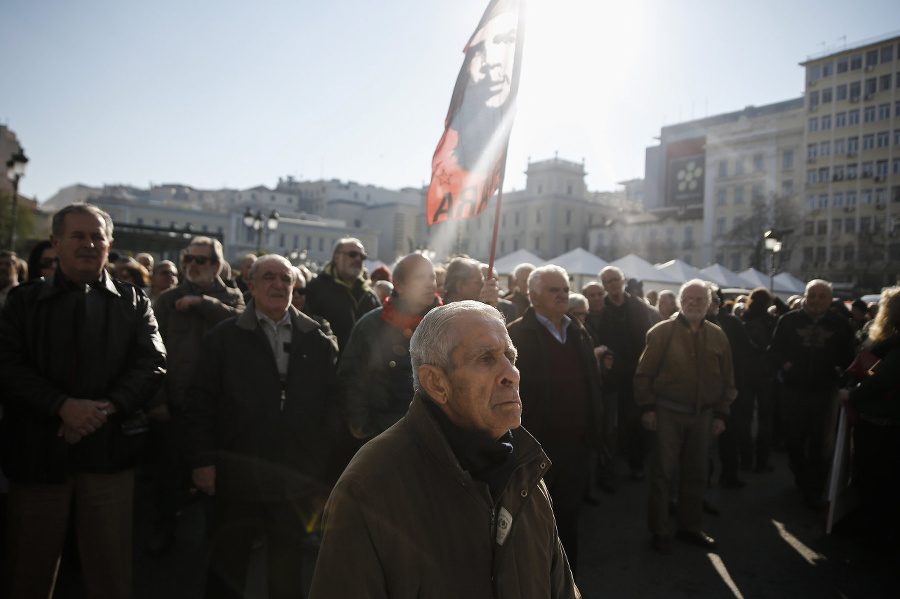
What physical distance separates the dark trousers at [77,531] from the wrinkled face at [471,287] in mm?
2354

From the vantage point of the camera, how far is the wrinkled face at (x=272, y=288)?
347cm

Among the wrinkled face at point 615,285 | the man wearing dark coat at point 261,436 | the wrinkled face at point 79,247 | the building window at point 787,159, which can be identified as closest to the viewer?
the wrinkled face at point 79,247

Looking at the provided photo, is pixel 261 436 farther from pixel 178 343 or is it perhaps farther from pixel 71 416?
pixel 178 343

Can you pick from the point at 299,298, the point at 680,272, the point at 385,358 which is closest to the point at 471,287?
the point at 385,358

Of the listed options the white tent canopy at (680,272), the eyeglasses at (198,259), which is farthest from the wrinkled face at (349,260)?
the white tent canopy at (680,272)

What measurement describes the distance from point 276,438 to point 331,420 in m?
0.40

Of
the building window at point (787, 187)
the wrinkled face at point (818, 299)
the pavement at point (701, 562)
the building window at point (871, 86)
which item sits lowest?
the pavement at point (701, 562)

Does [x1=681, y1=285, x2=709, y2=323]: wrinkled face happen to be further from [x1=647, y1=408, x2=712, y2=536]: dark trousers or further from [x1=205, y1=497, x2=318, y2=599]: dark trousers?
[x1=205, y1=497, x2=318, y2=599]: dark trousers

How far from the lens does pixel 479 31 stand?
14.9 feet

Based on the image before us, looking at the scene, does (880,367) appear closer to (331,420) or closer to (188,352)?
(331,420)

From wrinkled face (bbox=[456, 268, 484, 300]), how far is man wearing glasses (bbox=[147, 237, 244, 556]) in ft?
5.85

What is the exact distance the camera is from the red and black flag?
434 centimetres

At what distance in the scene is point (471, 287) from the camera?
14.0 ft

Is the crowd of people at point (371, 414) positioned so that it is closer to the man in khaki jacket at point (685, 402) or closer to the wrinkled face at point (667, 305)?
the man in khaki jacket at point (685, 402)
